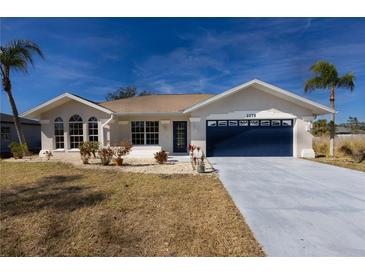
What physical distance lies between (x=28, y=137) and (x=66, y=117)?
13.4 meters

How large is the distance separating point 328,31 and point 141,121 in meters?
11.8

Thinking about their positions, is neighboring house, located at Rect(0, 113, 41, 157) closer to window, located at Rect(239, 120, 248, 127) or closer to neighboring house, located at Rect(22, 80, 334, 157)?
neighboring house, located at Rect(22, 80, 334, 157)

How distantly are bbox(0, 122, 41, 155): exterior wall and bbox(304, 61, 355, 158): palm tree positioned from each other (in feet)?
80.1

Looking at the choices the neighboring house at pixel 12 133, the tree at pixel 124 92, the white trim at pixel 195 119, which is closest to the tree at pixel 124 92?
the tree at pixel 124 92

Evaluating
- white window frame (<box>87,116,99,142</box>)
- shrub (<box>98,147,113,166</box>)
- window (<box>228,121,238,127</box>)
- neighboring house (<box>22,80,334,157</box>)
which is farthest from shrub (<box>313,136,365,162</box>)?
white window frame (<box>87,116,99,142</box>)

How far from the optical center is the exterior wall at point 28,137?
18333 millimetres

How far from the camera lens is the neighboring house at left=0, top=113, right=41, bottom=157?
1823 cm

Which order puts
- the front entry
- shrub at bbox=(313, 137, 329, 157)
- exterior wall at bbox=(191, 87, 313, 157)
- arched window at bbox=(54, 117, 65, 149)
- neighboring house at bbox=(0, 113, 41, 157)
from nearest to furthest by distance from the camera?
exterior wall at bbox=(191, 87, 313, 157) < arched window at bbox=(54, 117, 65, 149) < the front entry < shrub at bbox=(313, 137, 329, 157) < neighboring house at bbox=(0, 113, 41, 157)

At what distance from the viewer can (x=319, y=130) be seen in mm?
12727

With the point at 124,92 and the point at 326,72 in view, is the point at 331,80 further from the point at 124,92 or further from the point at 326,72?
the point at 124,92

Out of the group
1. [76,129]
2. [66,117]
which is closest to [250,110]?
[76,129]

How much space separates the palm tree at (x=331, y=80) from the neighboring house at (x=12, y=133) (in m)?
23.7

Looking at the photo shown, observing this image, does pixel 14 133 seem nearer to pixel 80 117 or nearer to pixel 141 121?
pixel 80 117
